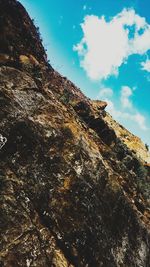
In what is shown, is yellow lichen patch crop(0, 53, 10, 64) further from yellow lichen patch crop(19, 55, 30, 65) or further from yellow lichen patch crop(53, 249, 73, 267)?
yellow lichen patch crop(53, 249, 73, 267)

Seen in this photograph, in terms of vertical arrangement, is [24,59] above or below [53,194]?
above

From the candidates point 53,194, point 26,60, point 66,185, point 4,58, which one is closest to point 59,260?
point 53,194

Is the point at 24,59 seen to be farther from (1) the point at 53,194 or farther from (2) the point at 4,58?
(1) the point at 53,194

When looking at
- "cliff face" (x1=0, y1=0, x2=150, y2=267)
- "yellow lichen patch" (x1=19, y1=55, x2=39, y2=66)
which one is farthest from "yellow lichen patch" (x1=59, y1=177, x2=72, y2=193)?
"yellow lichen patch" (x1=19, y1=55, x2=39, y2=66)

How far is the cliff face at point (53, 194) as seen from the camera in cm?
1163

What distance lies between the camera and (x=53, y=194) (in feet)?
43.4

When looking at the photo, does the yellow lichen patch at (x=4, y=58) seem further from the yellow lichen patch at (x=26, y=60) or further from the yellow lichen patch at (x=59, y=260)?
the yellow lichen patch at (x=59, y=260)

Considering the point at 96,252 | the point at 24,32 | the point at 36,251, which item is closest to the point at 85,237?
the point at 96,252

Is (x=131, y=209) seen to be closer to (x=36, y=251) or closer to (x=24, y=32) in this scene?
(x=36, y=251)

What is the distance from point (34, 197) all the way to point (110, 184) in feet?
15.4

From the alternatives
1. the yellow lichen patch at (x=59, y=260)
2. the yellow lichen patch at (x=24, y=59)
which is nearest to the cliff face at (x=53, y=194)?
the yellow lichen patch at (x=59, y=260)

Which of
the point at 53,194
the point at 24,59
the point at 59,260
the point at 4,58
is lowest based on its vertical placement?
the point at 59,260

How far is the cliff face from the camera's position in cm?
1163

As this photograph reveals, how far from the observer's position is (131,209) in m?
16.7
